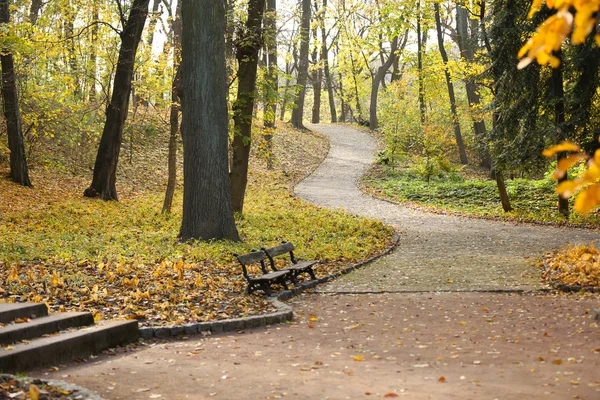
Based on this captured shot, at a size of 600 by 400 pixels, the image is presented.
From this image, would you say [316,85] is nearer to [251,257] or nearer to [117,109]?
[117,109]

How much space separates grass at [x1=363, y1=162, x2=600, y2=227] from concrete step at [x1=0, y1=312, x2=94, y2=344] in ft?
51.0

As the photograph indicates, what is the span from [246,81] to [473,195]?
39.6 feet

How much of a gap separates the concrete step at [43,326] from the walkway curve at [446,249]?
15.6ft

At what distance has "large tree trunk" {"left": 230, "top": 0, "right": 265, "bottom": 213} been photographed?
57.8 feet

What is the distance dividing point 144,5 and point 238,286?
43.3 feet

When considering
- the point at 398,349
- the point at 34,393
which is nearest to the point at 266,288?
the point at 398,349

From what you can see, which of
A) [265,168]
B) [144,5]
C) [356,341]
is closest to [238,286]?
[356,341]

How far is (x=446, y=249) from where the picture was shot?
15.4 metres

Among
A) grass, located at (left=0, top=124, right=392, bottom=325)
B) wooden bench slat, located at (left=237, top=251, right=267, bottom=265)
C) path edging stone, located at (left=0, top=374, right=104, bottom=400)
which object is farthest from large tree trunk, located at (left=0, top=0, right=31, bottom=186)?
path edging stone, located at (left=0, top=374, right=104, bottom=400)

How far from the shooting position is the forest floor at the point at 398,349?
5.43m

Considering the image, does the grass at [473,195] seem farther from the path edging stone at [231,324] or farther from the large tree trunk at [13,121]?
the large tree trunk at [13,121]

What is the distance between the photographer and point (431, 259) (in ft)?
46.4

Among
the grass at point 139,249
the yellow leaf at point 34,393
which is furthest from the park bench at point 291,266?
the yellow leaf at point 34,393

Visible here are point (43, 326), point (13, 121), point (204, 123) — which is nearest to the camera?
point (43, 326)
